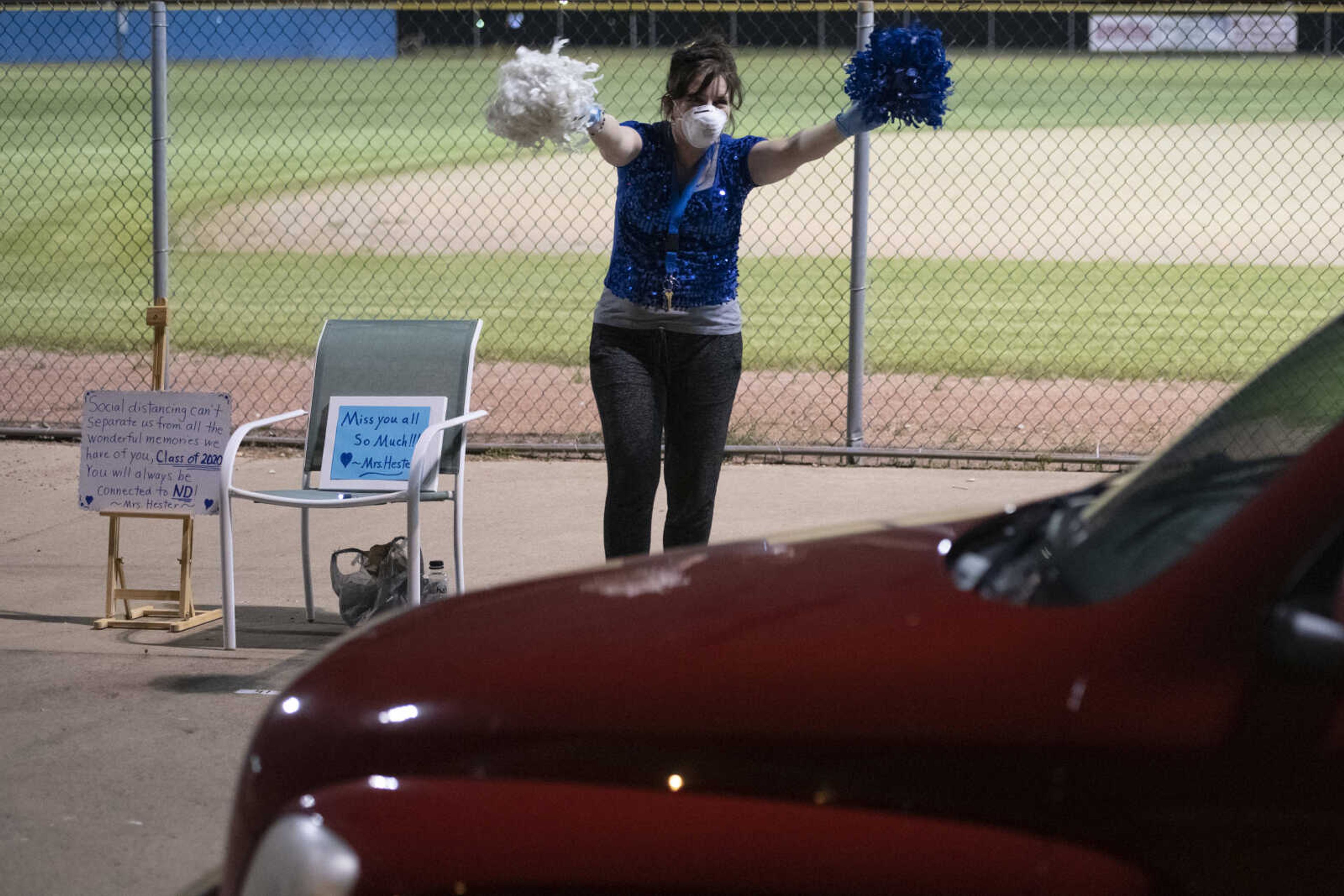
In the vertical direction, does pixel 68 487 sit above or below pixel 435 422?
below

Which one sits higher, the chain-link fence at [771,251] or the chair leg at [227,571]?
the chain-link fence at [771,251]

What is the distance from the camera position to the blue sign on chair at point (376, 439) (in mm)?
5598

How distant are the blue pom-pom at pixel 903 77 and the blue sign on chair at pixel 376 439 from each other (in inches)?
76.5

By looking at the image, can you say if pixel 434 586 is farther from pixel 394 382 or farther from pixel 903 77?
pixel 903 77

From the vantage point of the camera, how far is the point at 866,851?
5.94 ft

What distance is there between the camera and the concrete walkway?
152 inches

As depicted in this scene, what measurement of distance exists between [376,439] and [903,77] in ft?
7.47

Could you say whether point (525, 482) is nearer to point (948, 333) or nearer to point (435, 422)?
point (435, 422)

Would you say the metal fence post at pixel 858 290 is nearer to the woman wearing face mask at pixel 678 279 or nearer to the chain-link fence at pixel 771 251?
the chain-link fence at pixel 771 251

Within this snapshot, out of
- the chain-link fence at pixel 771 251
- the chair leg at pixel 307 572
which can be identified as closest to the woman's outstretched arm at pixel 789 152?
the chair leg at pixel 307 572

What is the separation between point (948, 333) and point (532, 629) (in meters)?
10.2

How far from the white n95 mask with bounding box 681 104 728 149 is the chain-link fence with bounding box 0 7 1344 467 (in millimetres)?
3359

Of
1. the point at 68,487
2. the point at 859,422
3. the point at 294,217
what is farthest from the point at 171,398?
the point at 294,217

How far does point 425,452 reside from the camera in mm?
5125
